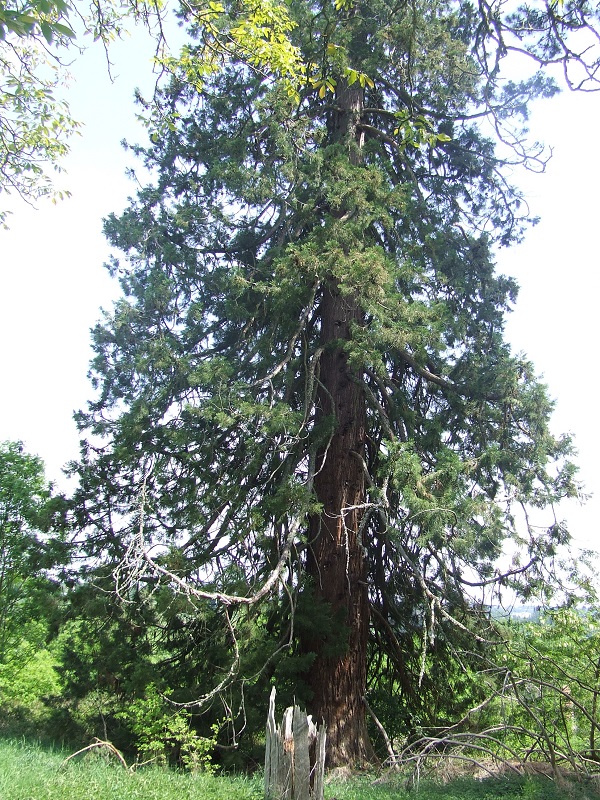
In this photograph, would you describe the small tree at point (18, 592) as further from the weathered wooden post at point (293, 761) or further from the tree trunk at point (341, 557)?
the weathered wooden post at point (293, 761)

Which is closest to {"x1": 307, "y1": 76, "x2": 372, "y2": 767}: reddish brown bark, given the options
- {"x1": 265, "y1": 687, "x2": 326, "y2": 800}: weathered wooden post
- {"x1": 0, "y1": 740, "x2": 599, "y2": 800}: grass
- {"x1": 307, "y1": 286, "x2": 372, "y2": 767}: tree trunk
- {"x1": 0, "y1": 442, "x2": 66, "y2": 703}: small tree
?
{"x1": 307, "y1": 286, "x2": 372, "y2": 767}: tree trunk

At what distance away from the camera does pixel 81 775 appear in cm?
547

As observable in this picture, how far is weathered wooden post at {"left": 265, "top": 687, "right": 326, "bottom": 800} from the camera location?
15.9 ft

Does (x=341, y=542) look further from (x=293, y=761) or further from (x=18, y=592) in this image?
(x=18, y=592)

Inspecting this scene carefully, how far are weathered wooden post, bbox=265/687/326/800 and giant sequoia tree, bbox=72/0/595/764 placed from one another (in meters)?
1.31

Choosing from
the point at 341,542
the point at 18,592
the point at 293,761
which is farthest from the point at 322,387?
the point at 18,592

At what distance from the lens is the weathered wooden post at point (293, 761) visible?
4.83m

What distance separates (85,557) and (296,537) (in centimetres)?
261

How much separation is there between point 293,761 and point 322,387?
4.61 m

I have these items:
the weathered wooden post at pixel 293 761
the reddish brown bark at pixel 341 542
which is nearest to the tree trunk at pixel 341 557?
the reddish brown bark at pixel 341 542

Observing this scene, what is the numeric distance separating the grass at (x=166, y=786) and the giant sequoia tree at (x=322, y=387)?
1.06m

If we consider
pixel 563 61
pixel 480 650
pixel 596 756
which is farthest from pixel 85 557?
pixel 563 61

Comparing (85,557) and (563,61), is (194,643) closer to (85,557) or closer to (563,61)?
(85,557)

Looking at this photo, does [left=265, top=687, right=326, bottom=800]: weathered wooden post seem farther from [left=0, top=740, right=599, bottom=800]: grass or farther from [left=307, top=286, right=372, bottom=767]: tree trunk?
[left=307, top=286, right=372, bottom=767]: tree trunk
